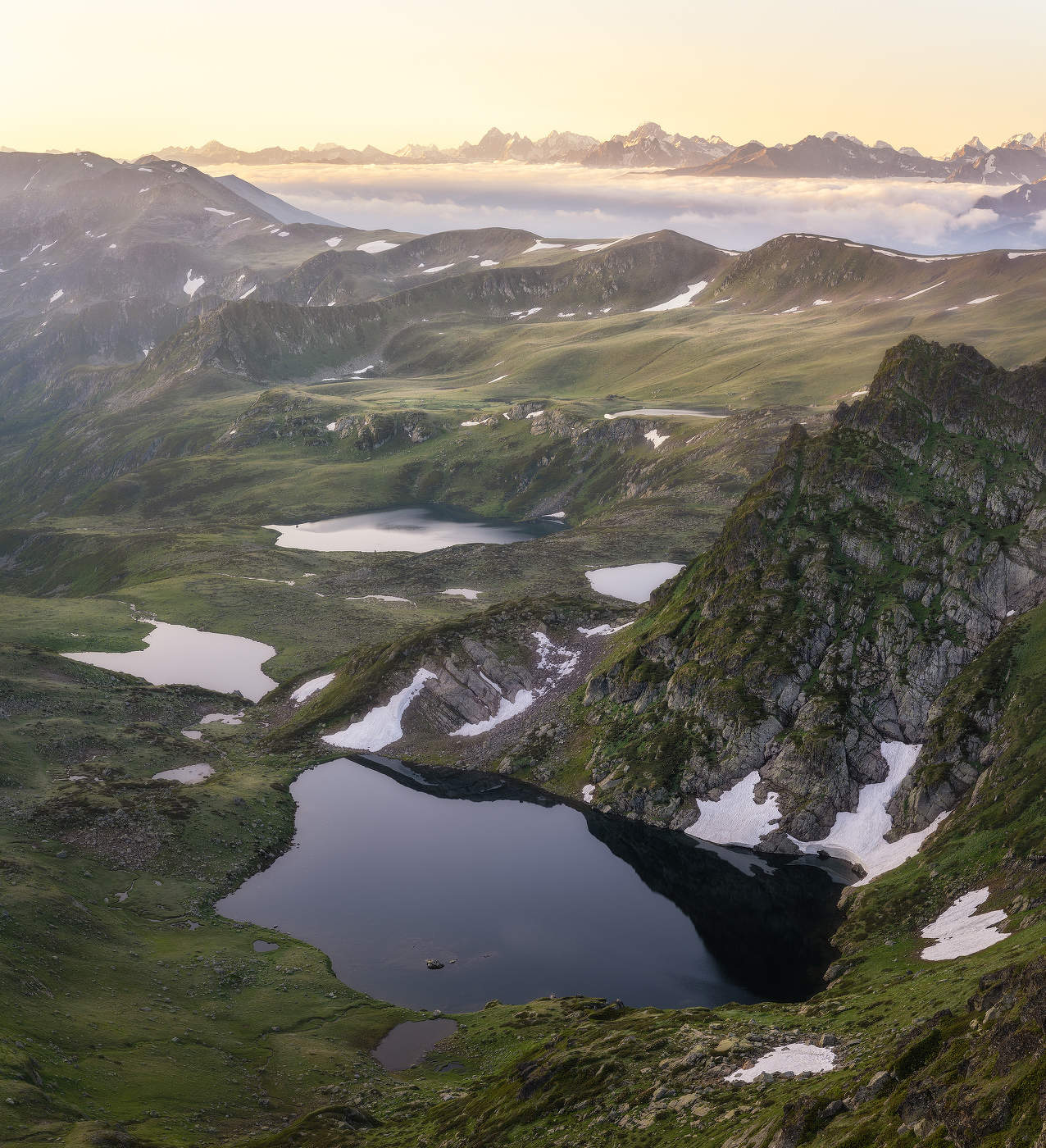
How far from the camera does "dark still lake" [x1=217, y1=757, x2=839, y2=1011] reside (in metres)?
79.4

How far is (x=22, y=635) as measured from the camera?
174750 millimetres

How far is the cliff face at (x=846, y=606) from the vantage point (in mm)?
100812

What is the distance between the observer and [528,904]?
9194 cm

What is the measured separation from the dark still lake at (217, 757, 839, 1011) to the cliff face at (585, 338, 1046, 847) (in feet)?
23.6

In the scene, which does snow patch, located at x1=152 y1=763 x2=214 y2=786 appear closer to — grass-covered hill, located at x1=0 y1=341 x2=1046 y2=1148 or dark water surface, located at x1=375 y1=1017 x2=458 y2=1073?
grass-covered hill, located at x1=0 y1=341 x2=1046 y2=1148

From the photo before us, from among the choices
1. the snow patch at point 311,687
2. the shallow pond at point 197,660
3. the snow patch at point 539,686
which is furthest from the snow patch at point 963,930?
the shallow pond at point 197,660

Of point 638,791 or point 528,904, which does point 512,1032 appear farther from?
point 638,791

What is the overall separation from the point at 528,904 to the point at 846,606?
48499 millimetres

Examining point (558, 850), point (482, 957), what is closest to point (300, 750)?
point (558, 850)

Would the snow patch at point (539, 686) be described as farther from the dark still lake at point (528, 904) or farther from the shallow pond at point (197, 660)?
the shallow pond at point (197, 660)

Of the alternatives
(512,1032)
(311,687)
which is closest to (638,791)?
(512,1032)

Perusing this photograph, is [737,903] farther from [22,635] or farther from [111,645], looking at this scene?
[22,635]

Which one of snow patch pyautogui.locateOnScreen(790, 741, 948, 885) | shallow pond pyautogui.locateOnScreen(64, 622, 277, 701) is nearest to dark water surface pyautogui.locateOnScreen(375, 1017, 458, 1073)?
snow patch pyautogui.locateOnScreen(790, 741, 948, 885)

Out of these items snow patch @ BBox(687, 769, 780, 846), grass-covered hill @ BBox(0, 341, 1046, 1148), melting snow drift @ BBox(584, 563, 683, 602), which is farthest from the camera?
melting snow drift @ BBox(584, 563, 683, 602)
